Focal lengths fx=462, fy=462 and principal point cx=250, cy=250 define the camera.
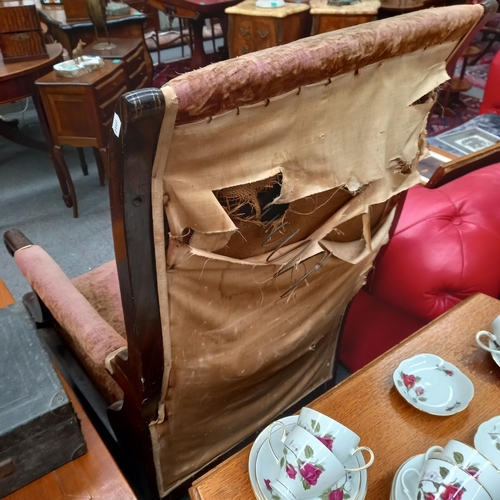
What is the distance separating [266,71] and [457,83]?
11.5ft

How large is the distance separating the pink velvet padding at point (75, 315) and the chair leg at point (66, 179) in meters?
1.24

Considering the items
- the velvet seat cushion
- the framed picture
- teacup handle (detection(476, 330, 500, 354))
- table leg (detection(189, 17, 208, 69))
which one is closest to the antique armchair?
the velvet seat cushion

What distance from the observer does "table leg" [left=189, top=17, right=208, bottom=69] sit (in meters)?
3.51

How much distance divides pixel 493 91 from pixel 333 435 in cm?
201

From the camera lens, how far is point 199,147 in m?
0.46

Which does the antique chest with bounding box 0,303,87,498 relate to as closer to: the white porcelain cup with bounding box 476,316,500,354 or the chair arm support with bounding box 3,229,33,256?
the chair arm support with bounding box 3,229,33,256

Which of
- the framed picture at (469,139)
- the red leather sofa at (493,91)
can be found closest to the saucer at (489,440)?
the framed picture at (469,139)

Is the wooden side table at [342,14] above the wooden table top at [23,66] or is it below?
below

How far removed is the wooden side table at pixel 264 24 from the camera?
315cm

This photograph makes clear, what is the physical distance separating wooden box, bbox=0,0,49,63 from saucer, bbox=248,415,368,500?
200cm

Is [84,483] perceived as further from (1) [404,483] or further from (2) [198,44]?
(2) [198,44]

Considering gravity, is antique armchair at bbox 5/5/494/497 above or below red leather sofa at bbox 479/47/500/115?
above

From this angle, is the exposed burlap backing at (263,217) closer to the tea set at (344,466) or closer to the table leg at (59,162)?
the tea set at (344,466)

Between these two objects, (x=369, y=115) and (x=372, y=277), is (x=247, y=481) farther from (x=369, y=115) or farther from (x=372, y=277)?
(x=372, y=277)
